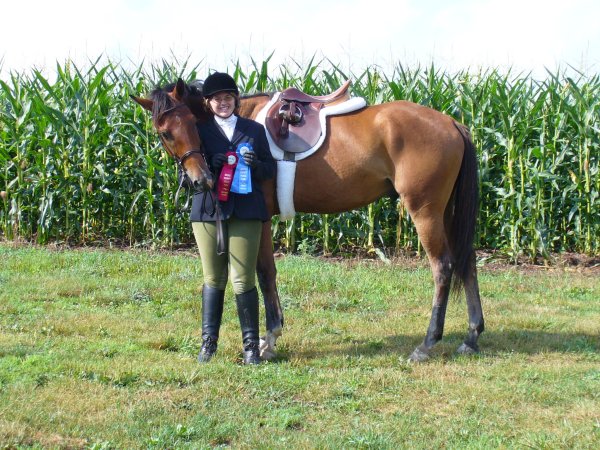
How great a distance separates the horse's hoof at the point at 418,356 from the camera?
579 cm

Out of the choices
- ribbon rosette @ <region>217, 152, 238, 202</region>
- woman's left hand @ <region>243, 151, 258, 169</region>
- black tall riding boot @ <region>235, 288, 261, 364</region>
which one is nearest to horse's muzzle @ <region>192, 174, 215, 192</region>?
ribbon rosette @ <region>217, 152, 238, 202</region>

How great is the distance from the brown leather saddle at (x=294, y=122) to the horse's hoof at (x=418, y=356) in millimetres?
1734

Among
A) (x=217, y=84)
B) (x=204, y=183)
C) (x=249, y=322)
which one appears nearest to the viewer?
(x=204, y=183)

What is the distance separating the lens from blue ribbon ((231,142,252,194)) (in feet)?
17.4

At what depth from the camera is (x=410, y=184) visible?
585 cm

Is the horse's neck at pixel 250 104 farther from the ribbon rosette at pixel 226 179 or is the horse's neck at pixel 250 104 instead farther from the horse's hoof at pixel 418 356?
the horse's hoof at pixel 418 356

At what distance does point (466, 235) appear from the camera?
608 cm

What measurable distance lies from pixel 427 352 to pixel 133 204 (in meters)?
5.50

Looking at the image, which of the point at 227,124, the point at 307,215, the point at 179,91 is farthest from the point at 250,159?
the point at 307,215

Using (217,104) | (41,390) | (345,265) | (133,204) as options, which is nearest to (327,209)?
(217,104)

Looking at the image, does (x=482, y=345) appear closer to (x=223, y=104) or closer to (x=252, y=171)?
(x=252, y=171)

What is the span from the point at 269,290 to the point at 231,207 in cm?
92

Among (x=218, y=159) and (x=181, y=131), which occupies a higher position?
(x=181, y=131)

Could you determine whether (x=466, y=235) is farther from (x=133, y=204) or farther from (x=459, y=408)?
(x=133, y=204)
